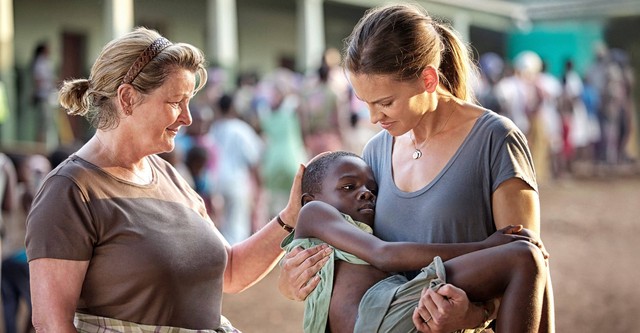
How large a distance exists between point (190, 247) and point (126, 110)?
1.60ft

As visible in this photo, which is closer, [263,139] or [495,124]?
[495,124]

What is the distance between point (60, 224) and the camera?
305 cm

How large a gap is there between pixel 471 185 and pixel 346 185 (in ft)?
1.54

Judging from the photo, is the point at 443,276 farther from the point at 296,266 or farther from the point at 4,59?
the point at 4,59

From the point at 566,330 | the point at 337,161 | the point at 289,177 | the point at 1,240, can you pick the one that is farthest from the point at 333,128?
the point at 337,161

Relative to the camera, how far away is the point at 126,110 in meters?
3.27

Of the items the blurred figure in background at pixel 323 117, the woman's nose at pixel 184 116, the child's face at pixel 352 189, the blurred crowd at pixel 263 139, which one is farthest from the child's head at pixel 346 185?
the blurred figure in background at pixel 323 117

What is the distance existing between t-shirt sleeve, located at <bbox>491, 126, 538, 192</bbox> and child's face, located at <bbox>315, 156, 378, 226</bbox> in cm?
46

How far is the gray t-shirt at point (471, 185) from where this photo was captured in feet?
9.73

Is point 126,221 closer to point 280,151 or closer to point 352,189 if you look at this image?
point 352,189

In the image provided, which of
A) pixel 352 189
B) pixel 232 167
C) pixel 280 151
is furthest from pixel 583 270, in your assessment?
pixel 352 189

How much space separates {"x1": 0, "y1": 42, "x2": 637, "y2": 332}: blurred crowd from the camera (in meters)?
7.43

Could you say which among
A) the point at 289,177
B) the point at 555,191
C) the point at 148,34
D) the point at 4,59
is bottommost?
the point at 555,191

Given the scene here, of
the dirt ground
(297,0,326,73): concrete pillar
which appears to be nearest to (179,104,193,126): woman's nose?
the dirt ground
